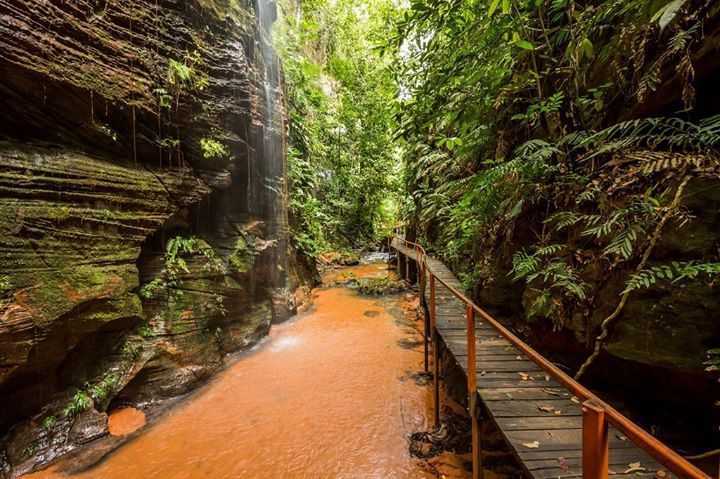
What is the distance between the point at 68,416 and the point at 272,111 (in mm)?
8040

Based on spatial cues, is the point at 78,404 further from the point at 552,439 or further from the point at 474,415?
the point at 552,439

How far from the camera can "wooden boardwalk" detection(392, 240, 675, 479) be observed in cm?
235

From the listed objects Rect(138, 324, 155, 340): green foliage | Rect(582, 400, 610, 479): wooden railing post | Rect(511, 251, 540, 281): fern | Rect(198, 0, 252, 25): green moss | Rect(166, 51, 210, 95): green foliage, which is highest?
Rect(198, 0, 252, 25): green moss

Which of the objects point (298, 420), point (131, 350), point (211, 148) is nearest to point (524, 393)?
point (298, 420)

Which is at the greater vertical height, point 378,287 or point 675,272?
point 675,272

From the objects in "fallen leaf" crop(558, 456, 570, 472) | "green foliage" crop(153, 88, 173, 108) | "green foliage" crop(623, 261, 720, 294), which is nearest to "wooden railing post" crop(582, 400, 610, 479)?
"fallen leaf" crop(558, 456, 570, 472)

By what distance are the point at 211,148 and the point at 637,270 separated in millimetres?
7510

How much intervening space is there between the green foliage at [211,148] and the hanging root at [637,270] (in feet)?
24.4

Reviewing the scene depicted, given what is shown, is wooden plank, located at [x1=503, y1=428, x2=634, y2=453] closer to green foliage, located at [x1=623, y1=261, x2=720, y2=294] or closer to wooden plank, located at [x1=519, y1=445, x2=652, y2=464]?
wooden plank, located at [x1=519, y1=445, x2=652, y2=464]

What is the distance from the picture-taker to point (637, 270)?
2900 mm

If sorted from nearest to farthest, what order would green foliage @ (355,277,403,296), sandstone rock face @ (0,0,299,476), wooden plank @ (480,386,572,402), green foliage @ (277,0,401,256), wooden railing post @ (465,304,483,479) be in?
wooden plank @ (480,386,572,402), wooden railing post @ (465,304,483,479), sandstone rock face @ (0,0,299,476), green foliage @ (355,277,403,296), green foliage @ (277,0,401,256)

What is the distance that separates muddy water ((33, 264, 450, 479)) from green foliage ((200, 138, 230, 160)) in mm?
4801

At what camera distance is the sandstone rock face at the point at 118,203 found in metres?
4.21

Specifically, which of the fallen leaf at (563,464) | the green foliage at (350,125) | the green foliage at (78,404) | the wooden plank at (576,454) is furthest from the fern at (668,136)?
the green foliage at (350,125)
